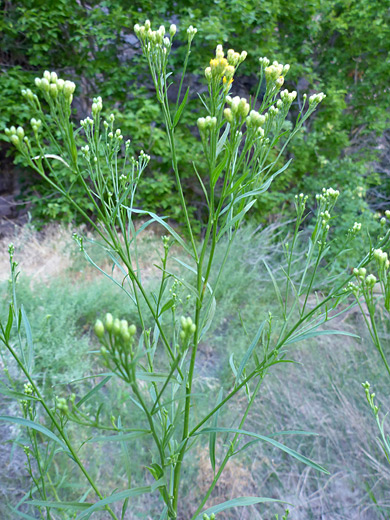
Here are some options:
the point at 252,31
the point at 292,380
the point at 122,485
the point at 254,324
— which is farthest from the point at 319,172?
the point at 122,485

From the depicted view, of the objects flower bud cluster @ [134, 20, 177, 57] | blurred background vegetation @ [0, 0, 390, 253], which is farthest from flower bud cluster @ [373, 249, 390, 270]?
blurred background vegetation @ [0, 0, 390, 253]

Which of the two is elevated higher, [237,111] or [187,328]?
[237,111]

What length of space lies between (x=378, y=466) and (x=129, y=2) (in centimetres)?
506

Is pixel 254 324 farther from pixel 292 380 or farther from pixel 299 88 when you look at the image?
pixel 299 88

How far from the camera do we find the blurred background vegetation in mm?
4320

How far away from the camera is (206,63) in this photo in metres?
4.56

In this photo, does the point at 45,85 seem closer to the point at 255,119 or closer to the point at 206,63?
the point at 255,119

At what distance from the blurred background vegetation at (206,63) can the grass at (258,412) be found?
6.35ft

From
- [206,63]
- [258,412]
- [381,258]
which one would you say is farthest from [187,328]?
[206,63]

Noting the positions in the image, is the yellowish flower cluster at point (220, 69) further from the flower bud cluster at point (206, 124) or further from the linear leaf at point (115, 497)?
the linear leaf at point (115, 497)

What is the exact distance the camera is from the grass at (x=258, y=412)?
1812mm

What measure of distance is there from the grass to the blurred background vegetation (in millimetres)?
1935

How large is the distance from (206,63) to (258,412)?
3978 mm

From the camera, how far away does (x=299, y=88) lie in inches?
216
